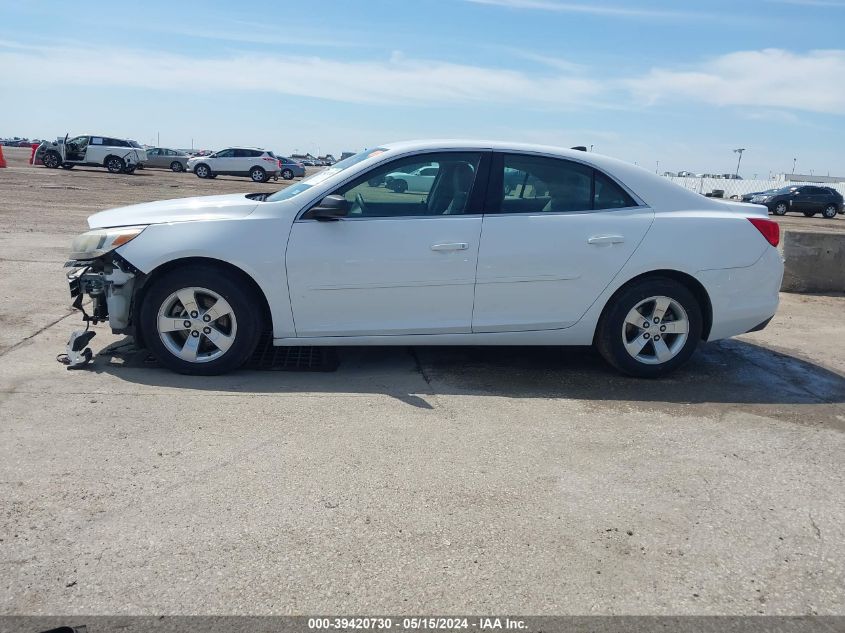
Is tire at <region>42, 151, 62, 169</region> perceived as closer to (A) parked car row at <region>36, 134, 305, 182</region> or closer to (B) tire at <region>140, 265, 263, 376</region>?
(A) parked car row at <region>36, 134, 305, 182</region>

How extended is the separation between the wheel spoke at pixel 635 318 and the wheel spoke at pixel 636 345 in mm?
81

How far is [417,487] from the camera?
3.59 m

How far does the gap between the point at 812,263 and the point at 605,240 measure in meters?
5.21

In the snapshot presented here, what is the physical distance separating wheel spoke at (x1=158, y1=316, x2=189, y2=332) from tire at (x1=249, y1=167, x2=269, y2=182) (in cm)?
3544

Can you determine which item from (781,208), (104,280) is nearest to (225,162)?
(781,208)

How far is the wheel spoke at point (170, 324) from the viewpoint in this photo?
5.03m

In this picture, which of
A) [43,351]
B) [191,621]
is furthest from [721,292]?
[43,351]

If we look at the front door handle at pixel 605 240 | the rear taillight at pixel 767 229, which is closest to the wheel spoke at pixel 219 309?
the front door handle at pixel 605 240

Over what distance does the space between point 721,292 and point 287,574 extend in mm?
3882

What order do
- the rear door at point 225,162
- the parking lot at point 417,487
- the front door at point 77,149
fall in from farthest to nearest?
the rear door at point 225,162 → the front door at point 77,149 → the parking lot at point 417,487

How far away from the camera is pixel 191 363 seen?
5074mm

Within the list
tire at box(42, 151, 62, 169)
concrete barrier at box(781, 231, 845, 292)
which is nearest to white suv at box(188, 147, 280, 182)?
tire at box(42, 151, 62, 169)

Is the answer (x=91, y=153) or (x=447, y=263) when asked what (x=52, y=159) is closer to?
(x=91, y=153)

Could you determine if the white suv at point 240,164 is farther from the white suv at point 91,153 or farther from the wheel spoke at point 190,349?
the wheel spoke at point 190,349
